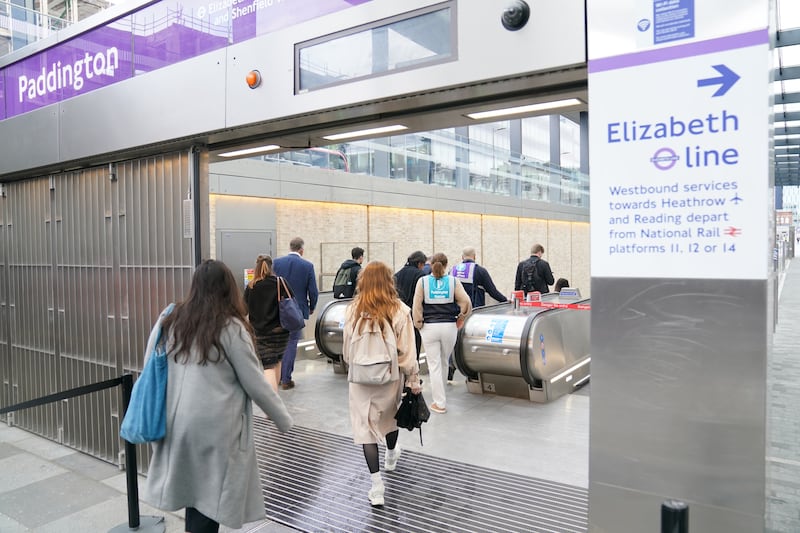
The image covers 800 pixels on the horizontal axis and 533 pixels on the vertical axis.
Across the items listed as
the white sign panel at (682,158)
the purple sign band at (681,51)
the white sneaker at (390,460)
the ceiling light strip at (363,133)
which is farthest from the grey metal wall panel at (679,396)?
the white sneaker at (390,460)

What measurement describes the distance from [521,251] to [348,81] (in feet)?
70.5

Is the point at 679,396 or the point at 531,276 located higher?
the point at 531,276

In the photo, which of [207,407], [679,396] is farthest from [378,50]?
[679,396]

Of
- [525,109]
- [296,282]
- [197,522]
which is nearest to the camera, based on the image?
[197,522]

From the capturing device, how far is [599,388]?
2590mm

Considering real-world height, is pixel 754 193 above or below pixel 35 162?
below

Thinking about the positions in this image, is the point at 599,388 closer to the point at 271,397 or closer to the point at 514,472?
the point at 271,397

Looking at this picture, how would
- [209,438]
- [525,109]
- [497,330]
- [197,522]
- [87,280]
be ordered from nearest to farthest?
[209,438] < [197,522] < [525,109] < [87,280] < [497,330]

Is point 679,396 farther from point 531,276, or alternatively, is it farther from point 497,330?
point 531,276

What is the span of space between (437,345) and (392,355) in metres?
2.41

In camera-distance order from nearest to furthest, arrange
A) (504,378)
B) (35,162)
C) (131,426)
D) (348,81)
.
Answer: (131,426) < (348,81) < (35,162) < (504,378)

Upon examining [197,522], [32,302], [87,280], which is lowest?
[197,522]

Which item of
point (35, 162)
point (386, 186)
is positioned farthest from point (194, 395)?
point (386, 186)

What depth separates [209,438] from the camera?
9.61 feet
